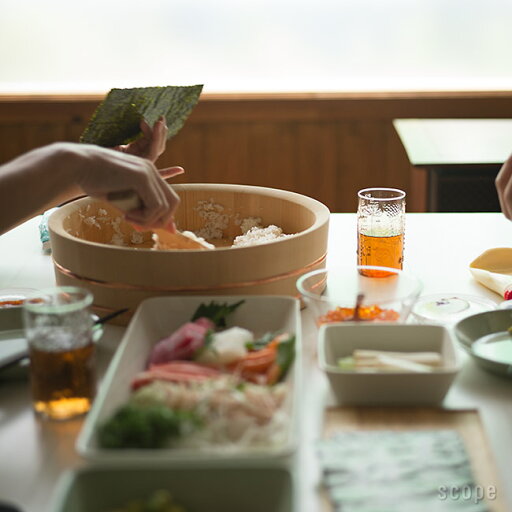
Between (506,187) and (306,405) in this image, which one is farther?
(506,187)

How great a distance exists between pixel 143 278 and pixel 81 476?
2.03ft

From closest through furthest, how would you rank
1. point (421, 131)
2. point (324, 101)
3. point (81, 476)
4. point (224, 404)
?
point (81, 476)
point (224, 404)
point (421, 131)
point (324, 101)

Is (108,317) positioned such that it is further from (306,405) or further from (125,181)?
(306,405)

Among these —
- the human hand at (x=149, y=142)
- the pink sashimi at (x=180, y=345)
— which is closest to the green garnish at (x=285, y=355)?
the pink sashimi at (x=180, y=345)

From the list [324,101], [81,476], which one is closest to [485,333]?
[81,476]

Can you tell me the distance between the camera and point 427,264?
1922 mm

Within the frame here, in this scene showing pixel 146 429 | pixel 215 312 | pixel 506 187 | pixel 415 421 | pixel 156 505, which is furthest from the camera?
pixel 506 187

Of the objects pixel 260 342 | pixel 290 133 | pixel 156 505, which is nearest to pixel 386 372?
pixel 260 342

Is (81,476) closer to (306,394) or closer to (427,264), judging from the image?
(306,394)

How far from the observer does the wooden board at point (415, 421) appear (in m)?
1.11

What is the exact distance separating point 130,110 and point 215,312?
2.02ft

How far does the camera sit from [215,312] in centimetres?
142

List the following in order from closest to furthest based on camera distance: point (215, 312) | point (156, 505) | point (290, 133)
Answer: point (156, 505)
point (215, 312)
point (290, 133)

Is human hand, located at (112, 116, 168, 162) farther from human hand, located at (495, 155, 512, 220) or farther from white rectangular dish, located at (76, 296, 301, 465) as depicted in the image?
human hand, located at (495, 155, 512, 220)
